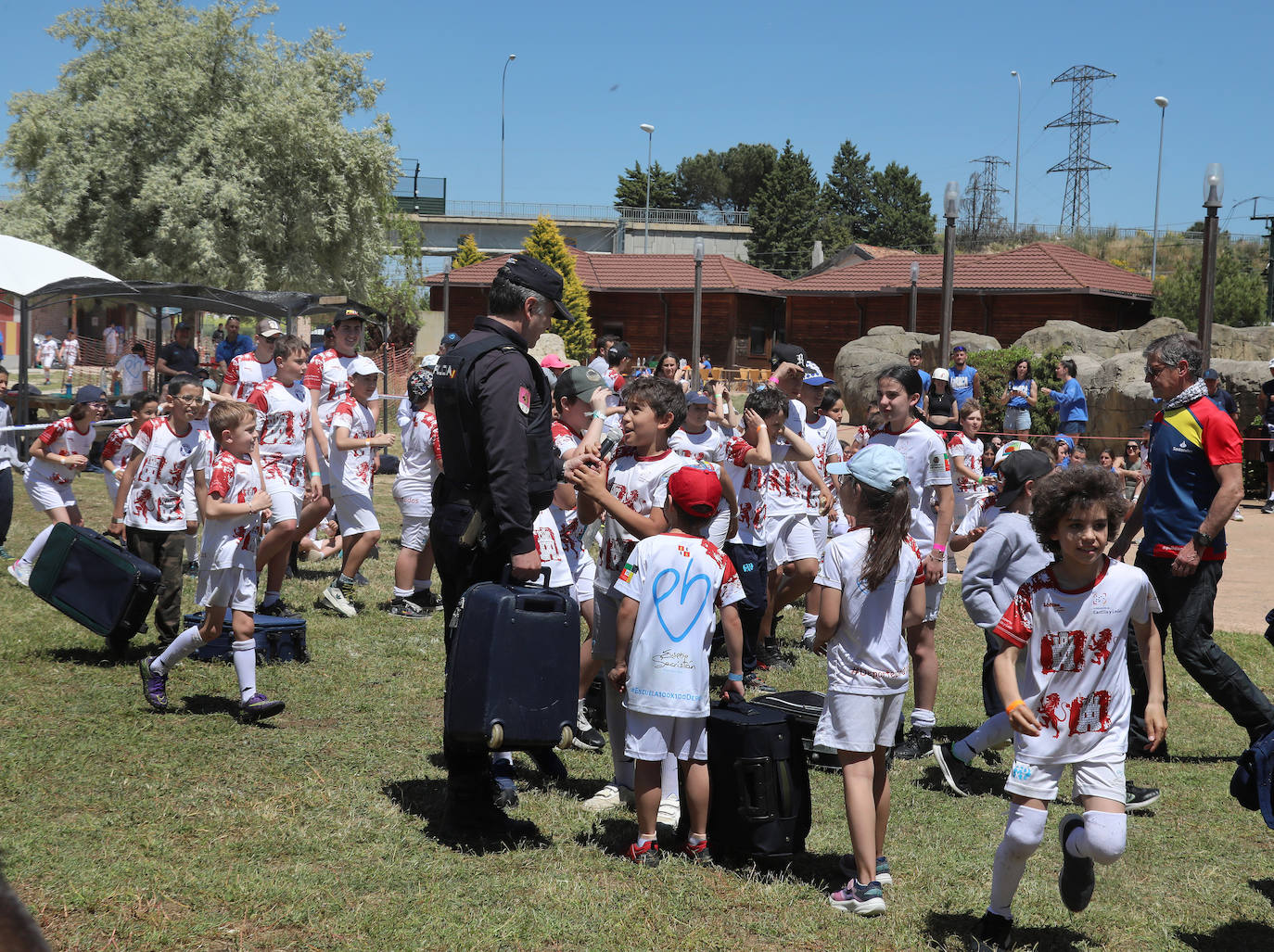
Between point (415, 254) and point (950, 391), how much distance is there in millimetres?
41351

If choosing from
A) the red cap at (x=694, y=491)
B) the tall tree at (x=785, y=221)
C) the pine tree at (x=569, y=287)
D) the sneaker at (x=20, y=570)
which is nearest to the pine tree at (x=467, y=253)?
the pine tree at (x=569, y=287)

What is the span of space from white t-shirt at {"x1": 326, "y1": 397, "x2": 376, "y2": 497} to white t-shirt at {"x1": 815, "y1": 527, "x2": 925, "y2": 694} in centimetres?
539

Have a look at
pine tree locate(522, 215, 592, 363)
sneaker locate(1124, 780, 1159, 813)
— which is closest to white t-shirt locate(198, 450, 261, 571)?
sneaker locate(1124, 780, 1159, 813)

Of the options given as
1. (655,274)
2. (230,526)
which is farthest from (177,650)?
(655,274)

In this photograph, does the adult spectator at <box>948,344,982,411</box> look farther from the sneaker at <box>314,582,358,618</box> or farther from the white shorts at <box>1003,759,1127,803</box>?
the white shorts at <box>1003,759,1127,803</box>

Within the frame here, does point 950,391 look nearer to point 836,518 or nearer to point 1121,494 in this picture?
point 836,518

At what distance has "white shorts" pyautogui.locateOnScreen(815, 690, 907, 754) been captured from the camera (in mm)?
4176

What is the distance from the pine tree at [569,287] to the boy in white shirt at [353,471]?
36938 mm

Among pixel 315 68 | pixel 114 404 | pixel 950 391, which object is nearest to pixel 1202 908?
pixel 950 391

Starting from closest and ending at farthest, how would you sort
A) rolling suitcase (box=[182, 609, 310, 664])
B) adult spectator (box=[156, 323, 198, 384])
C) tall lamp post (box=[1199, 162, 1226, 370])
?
rolling suitcase (box=[182, 609, 310, 664]), tall lamp post (box=[1199, 162, 1226, 370]), adult spectator (box=[156, 323, 198, 384])

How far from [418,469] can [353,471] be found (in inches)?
20.0

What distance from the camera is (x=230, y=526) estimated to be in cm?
616

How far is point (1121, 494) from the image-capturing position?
386cm

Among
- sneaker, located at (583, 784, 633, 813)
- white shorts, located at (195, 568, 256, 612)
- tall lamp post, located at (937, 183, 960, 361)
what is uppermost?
tall lamp post, located at (937, 183, 960, 361)
